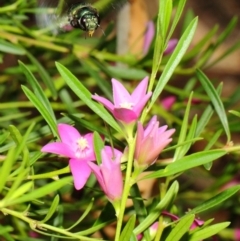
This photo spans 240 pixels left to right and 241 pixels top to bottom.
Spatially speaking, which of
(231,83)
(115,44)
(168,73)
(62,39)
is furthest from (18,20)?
(231,83)

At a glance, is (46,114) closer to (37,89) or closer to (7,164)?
(37,89)

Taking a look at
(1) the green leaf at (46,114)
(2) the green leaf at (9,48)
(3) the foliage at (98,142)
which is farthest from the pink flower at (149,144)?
(2) the green leaf at (9,48)

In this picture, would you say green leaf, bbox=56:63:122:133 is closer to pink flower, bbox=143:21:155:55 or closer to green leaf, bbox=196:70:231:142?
green leaf, bbox=196:70:231:142

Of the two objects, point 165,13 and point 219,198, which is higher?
point 165,13

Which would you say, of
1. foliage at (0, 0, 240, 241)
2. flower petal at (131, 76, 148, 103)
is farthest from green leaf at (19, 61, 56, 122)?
flower petal at (131, 76, 148, 103)

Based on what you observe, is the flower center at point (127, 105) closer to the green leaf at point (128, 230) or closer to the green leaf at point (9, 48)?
the green leaf at point (128, 230)

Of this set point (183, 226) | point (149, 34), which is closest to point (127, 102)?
point (183, 226)

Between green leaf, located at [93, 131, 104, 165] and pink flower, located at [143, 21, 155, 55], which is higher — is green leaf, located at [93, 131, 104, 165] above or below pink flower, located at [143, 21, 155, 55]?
above

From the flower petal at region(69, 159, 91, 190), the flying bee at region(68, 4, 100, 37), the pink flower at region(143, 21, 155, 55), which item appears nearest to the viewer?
the flower petal at region(69, 159, 91, 190)
